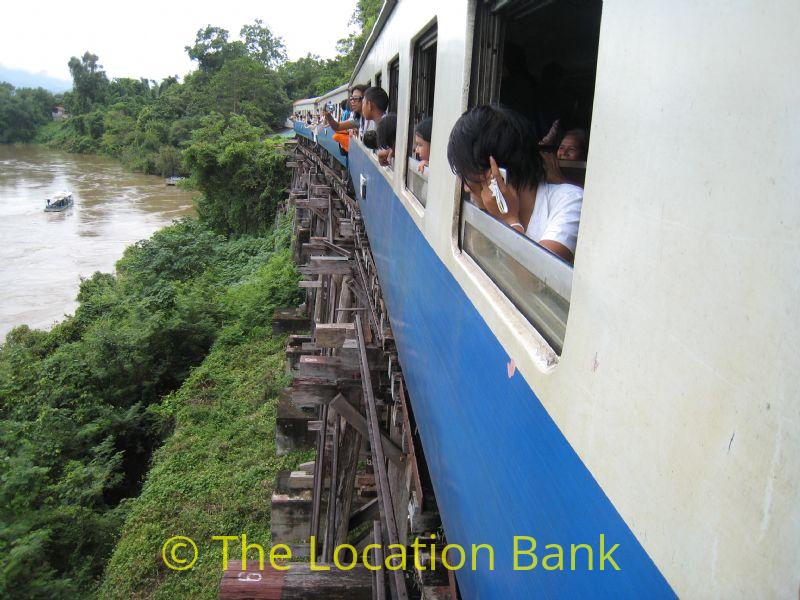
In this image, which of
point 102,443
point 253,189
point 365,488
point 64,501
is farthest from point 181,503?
point 253,189

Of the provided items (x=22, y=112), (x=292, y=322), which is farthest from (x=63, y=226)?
(x=22, y=112)

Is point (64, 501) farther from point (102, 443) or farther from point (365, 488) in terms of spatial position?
point (365, 488)

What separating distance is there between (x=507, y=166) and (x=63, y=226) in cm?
3583

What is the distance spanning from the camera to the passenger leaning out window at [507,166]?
153 cm

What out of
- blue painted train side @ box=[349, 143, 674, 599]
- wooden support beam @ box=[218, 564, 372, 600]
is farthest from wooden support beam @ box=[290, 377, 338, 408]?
blue painted train side @ box=[349, 143, 674, 599]

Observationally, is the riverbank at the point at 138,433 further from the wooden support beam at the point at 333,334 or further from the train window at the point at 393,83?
the train window at the point at 393,83

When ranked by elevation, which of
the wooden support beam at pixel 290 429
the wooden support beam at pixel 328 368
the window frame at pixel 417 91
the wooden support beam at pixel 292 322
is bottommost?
the wooden support beam at pixel 290 429

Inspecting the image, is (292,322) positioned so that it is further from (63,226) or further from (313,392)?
(63,226)

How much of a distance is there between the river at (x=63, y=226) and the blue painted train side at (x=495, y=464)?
835 inches

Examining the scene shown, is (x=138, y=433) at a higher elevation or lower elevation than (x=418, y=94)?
lower

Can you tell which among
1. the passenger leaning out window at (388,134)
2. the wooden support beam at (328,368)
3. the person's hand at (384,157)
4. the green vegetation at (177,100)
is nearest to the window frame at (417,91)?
the passenger leaning out window at (388,134)

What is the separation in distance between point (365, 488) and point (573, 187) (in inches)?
202

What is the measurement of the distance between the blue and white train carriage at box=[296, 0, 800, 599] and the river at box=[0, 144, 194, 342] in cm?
2214

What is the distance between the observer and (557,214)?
4.62ft
